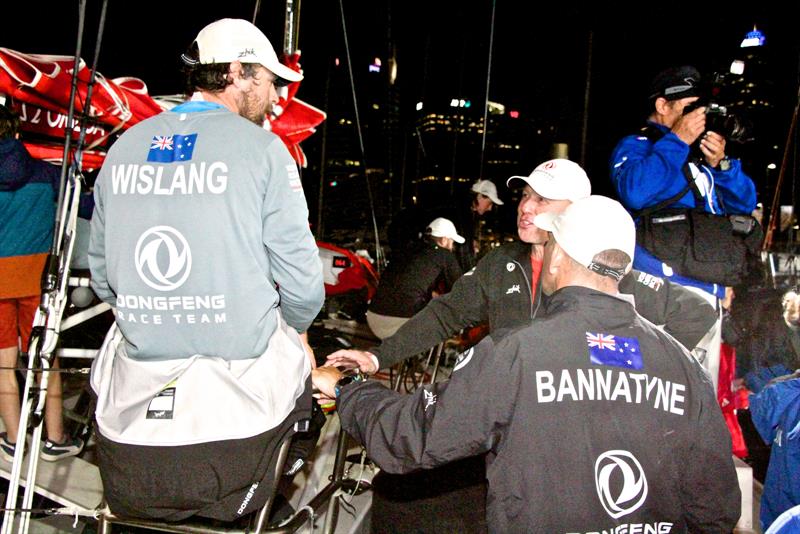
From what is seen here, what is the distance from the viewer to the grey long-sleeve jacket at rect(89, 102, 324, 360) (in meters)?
1.86

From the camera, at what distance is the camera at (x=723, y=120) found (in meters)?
3.79

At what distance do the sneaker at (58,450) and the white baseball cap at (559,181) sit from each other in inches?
130

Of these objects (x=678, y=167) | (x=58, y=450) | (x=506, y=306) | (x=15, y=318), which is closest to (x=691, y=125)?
(x=678, y=167)

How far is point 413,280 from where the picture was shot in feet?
21.3

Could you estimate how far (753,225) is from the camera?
13.0 ft

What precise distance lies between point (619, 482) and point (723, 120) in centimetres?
284

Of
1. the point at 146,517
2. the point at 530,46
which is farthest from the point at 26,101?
the point at 530,46

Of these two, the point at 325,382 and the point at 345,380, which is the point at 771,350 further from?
the point at 325,382

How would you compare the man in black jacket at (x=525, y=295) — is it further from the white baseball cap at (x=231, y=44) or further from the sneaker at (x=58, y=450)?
the sneaker at (x=58, y=450)

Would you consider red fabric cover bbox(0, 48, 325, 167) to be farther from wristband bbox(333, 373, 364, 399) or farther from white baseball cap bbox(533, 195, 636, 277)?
white baseball cap bbox(533, 195, 636, 277)

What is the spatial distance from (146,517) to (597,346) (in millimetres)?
1529

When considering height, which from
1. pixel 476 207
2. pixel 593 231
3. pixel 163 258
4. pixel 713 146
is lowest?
pixel 476 207

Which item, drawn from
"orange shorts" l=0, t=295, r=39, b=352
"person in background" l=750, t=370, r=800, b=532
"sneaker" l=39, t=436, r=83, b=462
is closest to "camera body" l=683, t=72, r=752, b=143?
"person in background" l=750, t=370, r=800, b=532

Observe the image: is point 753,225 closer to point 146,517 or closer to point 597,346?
point 597,346
